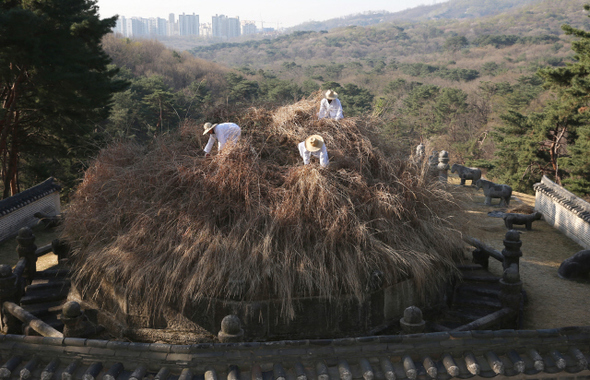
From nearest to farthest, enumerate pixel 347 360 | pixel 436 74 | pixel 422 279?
pixel 347 360
pixel 422 279
pixel 436 74

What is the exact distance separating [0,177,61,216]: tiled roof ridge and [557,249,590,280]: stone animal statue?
1047 cm

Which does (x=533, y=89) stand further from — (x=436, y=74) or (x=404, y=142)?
(x=436, y=74)

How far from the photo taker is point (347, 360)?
4258mm

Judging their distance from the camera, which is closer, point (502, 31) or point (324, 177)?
point (324, 177)

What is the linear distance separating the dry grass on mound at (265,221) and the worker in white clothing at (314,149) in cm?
20

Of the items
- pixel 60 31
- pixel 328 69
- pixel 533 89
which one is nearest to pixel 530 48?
pixel 328 69

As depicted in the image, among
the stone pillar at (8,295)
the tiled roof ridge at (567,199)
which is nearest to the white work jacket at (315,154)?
the stone pillar at (8,295)

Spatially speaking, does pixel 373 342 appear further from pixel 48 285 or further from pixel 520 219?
pixel 520 219

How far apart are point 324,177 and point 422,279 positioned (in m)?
1.70

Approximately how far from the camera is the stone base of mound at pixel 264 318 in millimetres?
5227

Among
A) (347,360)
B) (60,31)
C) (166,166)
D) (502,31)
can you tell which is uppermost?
(502,31)

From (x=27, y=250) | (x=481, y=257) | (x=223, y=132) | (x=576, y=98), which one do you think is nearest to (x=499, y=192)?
(x=576, y=98)

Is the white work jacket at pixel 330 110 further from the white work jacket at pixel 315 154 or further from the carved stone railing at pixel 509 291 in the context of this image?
the carved stone railing at pixel 509 291

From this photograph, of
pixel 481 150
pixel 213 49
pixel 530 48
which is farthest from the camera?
pixel 213 49
